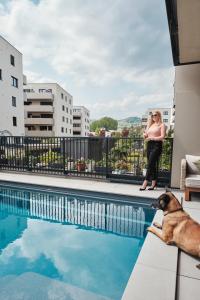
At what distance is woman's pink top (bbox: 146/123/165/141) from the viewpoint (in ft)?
13.4

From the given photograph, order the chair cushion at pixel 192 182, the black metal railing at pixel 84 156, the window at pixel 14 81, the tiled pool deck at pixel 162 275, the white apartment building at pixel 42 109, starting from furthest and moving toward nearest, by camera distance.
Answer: the white apartment building at pixel 42 109, the window at pixel 14 81, the black metal railing at pixel 84 156, the chair cushion at pixel 192 182, the tiled pool deck at pixel 162 275

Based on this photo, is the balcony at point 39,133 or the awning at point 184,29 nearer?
the awning at point 184,29

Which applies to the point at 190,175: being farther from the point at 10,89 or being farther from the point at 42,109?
the point at 42,109

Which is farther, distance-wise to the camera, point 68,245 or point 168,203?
point 68,245

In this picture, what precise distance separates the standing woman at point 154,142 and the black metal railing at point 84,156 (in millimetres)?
497

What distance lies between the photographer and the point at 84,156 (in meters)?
6.00

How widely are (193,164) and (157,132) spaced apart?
101cm

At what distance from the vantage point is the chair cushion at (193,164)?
4059 millimetres

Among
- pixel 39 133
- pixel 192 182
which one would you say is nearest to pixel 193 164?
pixel 192 182

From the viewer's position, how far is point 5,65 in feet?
56.6

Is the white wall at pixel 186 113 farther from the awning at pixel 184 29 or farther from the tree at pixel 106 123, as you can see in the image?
the tree at pixel 106 123

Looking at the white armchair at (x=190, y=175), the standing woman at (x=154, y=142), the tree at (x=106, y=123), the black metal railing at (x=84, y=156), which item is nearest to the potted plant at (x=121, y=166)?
the black metal railing at (x=84, y=156)

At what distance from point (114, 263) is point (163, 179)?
2904 millimetres

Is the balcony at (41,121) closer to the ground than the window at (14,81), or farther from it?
closer to the ground
